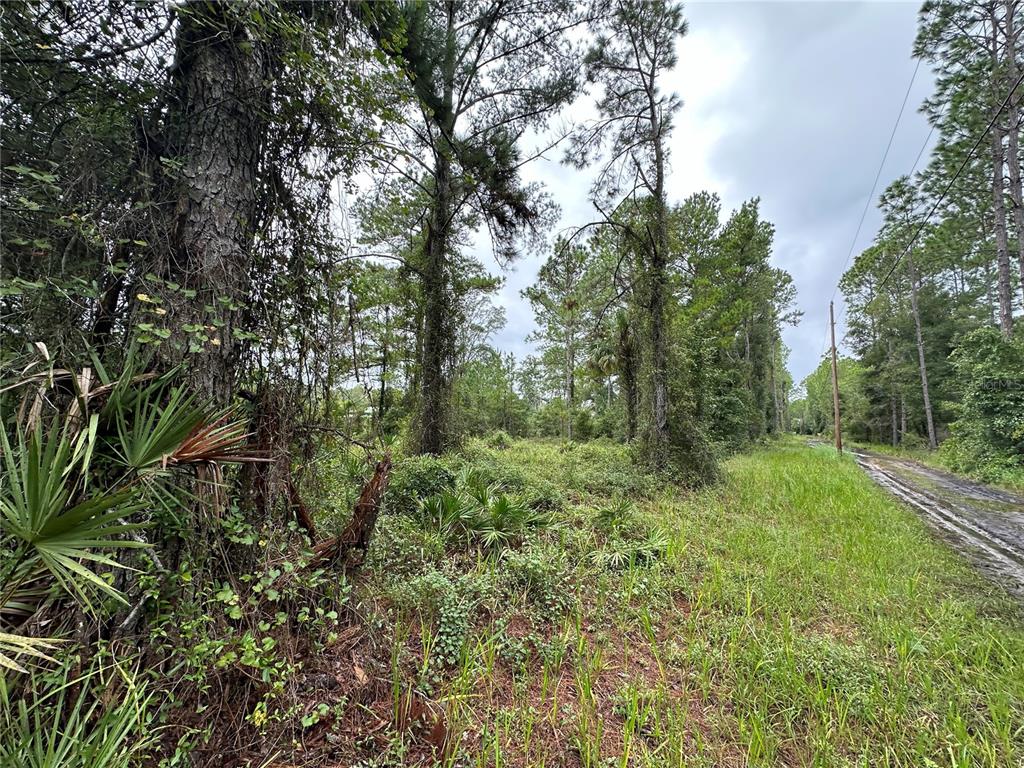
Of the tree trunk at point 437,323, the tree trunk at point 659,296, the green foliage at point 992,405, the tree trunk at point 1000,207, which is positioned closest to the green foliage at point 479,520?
the tree trunk at point 437,323

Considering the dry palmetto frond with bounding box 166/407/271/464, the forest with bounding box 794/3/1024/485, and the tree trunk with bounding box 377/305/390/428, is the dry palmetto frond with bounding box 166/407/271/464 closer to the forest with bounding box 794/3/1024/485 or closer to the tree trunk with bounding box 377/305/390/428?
the tree trunk with bounding box 377/305/390/428

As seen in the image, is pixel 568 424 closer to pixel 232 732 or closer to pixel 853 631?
pixel 853 631

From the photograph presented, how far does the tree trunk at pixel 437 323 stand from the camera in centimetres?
721

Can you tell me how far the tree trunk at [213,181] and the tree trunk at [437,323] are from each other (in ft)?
17.1

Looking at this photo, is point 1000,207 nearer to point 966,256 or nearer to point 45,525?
point 966,256

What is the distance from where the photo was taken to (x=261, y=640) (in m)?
1.75

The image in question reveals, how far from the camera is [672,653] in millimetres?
2445

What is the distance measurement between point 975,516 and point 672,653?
7.78 m

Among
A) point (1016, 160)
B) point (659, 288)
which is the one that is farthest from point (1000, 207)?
point (659, 288)

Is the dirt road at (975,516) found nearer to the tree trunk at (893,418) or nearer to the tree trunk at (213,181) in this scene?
the tree trunk at (213,181)

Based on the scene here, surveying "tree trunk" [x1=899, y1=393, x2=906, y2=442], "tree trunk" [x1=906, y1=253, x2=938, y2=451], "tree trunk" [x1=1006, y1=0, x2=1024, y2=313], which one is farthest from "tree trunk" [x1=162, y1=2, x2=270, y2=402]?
"tree trunk" [x1=899, y1=393, x2=906, y2=442]

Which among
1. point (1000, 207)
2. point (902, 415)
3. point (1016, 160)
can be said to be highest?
point (1016, 160)

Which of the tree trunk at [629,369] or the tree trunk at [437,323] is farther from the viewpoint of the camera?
the tree trunk at [629,369]

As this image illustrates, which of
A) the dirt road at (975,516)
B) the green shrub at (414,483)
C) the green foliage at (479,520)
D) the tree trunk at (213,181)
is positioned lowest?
the dirt road at (975,516)
